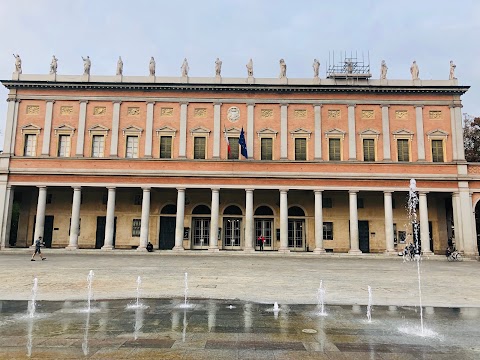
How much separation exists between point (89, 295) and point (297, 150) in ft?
78.2

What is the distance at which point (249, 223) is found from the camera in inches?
1172

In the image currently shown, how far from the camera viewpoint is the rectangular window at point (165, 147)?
103 feet

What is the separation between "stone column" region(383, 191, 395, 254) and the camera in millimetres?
29125

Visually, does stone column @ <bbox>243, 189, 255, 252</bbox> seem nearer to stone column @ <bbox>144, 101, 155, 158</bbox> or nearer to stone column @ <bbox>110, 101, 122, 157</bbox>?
stone column @ <bbox>144, 101, 155, 158</bbox>

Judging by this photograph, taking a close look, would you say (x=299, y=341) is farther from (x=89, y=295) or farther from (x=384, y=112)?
(x=384, y=112)

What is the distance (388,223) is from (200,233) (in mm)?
15471

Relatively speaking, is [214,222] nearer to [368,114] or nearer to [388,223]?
[388,223]

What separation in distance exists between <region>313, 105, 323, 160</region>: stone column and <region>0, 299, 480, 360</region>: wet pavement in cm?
2269

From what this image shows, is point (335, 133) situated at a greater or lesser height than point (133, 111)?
lesser

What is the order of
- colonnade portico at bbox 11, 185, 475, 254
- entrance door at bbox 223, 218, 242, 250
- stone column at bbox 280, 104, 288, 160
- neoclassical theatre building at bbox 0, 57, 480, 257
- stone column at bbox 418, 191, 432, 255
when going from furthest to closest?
entrance door at bbox 223, 218, 242, 250 → stone column at bbox 280, 104, 288, 160 → neoclassical theatre building at bbox 0, 57, 480, 257 → colonnade portico at bbox 11, 185, 475, 254 → stone column at bbox 418, 191, 432, 255

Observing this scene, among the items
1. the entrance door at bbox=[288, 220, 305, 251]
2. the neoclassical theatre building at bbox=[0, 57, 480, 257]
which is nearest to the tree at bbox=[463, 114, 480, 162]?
the neoclassical theatre building at bbox=[0, 57, 480, 257]

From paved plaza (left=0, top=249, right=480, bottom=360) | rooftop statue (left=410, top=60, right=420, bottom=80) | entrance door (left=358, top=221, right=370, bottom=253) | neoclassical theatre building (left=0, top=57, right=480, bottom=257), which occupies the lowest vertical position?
paved plaza (left=0, top=249, right=480, bottom=360)

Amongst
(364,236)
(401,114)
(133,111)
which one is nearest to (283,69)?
(401,114)

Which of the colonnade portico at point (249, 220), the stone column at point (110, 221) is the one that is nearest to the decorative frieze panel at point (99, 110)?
the colonnade portico at point (249, 220)
